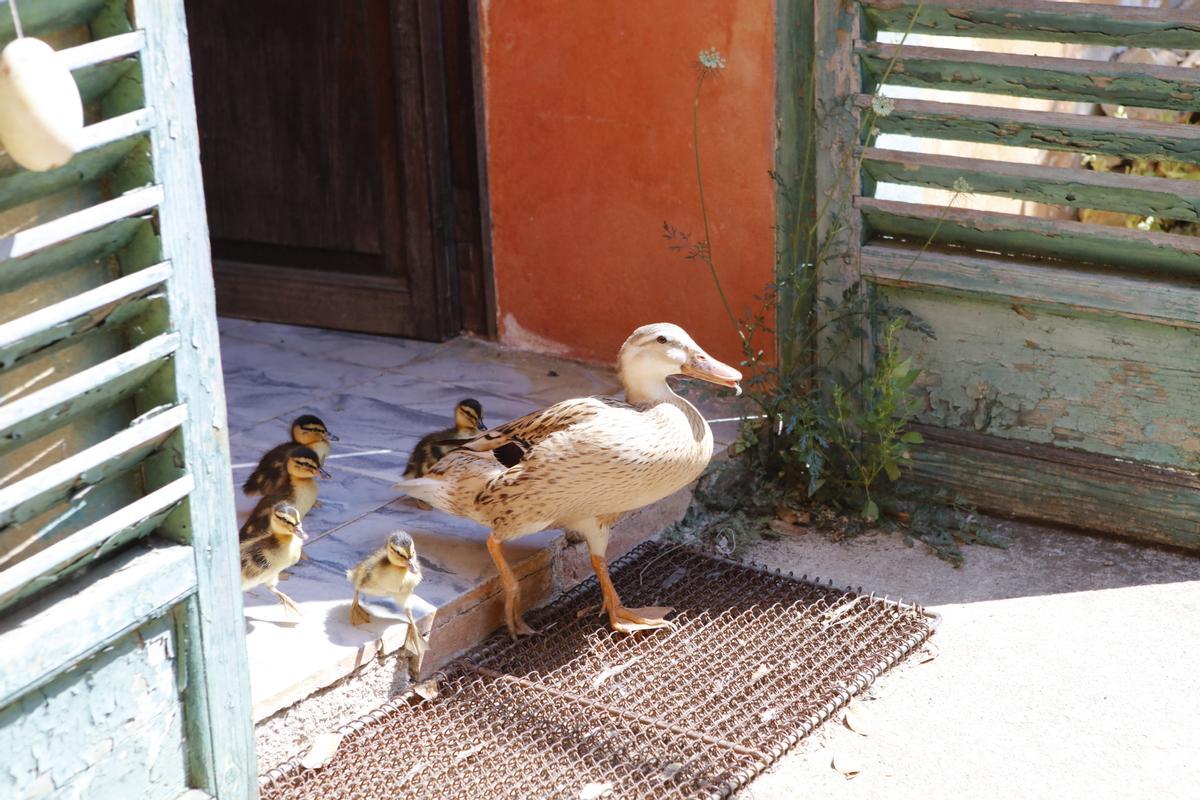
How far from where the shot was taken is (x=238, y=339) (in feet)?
23.1

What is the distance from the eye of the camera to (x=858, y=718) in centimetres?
423

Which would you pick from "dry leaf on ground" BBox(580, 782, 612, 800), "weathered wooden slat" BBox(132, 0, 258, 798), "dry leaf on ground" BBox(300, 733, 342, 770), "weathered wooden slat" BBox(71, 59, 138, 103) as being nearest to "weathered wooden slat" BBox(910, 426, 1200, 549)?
"dry leaf on ground" BBox(580, 782, 612, 800)

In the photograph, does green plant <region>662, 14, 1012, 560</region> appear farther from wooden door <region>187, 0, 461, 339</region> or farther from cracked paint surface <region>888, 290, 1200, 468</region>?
wooden door <region>187, 0, 461, 339</region>

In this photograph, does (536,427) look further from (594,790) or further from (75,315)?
(75,315)

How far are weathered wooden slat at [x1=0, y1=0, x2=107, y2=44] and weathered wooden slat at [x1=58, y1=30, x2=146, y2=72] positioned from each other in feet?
0.16

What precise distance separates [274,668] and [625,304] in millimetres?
2878

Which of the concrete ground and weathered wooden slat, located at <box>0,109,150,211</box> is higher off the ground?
weathered wooden slat, located at <box>0,109,150,211</box>

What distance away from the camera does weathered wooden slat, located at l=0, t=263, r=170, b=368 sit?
8.44ft

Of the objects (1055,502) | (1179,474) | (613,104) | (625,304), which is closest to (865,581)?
(1055,502)

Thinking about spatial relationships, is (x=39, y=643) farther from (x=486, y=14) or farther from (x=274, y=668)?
(x=486, y=14)

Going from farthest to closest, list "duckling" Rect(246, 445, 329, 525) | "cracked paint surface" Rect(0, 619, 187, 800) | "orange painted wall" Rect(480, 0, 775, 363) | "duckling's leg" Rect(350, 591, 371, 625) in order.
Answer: "orange painted wall" Rect(480, 0, 775, 363), "duckling" Rect(246, 445, 329, 525), "duckling's leg" Rect(350, 591, 371, 625), "cracked paint surface" Rect(0, 619, 187, 800)

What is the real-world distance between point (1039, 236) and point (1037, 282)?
0.58ft

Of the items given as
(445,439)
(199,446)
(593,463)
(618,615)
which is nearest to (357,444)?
(445,439)

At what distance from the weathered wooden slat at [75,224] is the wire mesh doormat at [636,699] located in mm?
1816
